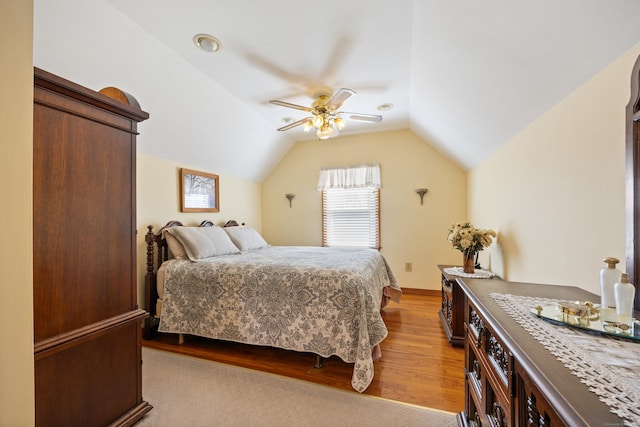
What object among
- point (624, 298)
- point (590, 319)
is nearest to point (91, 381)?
point (590, 319)

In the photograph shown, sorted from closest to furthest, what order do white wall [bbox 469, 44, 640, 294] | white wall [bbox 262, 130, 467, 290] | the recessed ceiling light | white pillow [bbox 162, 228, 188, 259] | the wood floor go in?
white wall [bbox 469, 44, 640, 294]
the wood floor
the recessed ceiling light
white pillow [bbox 162, 228, 188, 259]
white wall [bbox 262, 130, 467, 290]

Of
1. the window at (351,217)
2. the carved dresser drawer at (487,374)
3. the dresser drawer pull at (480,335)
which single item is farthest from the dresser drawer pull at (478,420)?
the window at (351,217)

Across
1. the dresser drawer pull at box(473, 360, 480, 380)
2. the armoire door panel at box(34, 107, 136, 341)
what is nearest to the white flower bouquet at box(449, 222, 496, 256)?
the dresser drawer pull at box(473, 360, 480, 380)

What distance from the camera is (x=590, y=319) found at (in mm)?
849

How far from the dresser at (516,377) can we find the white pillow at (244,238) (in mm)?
2903

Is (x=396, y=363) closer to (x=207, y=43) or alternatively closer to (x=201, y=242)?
(x=201, y=242)

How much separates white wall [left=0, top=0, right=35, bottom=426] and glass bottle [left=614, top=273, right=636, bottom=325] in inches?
77.6

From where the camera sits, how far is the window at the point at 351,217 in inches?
176

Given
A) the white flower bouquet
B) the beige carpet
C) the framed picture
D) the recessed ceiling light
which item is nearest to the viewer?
the beige carpet

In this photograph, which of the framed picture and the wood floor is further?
the framed picture

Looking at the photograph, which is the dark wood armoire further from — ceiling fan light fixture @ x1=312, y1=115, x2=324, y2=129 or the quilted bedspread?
ceiling fan light fixture @ x1=312, y1=115, x2=324, y2=129

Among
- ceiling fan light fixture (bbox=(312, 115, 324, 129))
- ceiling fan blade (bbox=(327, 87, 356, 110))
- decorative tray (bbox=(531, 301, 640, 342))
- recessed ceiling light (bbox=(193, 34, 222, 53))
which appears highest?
recessed ceiling light (bbox=(193, 34, 222, 53))

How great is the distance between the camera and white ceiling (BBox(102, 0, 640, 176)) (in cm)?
120

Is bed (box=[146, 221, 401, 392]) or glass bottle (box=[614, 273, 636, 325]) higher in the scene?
glass bottle (box=[614, 273, 636, 325])
